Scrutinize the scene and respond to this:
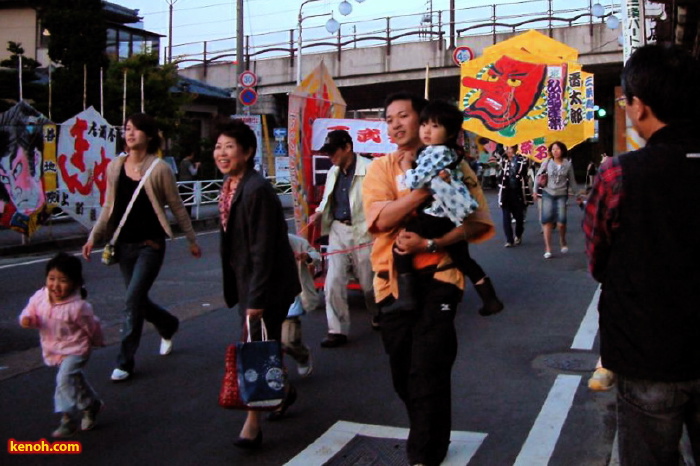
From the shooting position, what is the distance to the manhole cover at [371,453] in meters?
4.09

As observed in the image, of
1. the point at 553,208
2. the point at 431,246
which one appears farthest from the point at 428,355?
the point at 553,208

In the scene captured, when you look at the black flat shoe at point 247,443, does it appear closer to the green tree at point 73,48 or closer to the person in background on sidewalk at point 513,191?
the person in background on sidewalk at point 513,191

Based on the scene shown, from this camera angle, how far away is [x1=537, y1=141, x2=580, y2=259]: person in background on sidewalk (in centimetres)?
1202

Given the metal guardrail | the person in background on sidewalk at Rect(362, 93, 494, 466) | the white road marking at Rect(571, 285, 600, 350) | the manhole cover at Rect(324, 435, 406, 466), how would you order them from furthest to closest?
the metal guardrail
the white road marking at Rect(571, 285, 600, 350)
the manhole cover at Rect(324, 435, 406, 466)
the person in background on sidewalk at Rect(362, 93, 494, 466)

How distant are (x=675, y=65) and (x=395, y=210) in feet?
4.92

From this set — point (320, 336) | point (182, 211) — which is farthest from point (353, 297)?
point (182, 211)

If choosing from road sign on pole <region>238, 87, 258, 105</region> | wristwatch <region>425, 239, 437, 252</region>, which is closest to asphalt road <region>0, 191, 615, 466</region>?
wristwatch <region>425, 239, 437, 252</region>

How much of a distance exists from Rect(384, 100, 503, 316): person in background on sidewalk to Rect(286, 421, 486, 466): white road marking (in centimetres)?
93

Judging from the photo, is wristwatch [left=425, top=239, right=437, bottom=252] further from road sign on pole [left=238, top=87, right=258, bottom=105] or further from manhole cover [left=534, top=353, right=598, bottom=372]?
road sign on pole [left=238, top=87, right=258, bottom=105]

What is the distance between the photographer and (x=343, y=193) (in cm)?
688

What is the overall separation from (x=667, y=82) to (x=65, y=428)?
3688 millimetres

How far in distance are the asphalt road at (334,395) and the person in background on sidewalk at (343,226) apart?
42 cm

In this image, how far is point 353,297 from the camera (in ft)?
29.0

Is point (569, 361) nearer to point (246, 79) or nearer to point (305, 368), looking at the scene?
point (305, 368)
